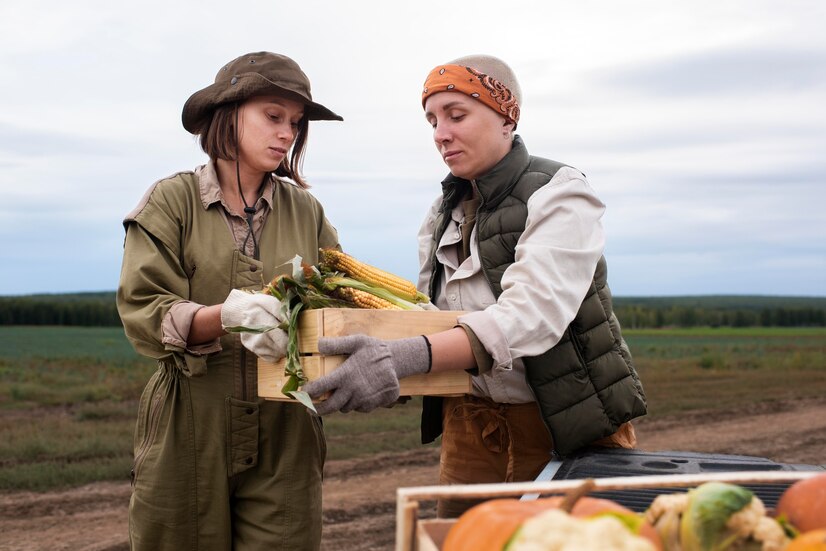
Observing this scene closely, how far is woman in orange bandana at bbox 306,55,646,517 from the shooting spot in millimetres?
2602

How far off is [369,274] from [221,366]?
2.26ft

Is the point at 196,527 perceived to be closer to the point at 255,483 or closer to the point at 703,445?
the point at 255,483

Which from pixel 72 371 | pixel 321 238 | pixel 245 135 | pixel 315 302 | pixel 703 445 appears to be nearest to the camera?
pixel 315 302

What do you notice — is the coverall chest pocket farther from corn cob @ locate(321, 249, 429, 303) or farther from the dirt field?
the dirt field

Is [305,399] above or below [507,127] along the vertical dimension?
below

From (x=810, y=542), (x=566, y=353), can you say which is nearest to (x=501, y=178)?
(x=566, y=353)

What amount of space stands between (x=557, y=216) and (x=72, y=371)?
15491 millimetres

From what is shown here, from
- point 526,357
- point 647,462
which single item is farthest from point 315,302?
point 647,462

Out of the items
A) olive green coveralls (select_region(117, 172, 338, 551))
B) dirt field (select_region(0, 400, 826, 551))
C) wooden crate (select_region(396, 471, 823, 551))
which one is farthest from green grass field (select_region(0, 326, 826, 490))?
wooden crate (select_region(396, 471, 823, 551))

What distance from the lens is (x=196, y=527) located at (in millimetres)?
3086

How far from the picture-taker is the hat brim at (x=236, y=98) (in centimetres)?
307

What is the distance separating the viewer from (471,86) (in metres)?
2.90

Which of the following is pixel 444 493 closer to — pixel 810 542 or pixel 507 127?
pixel 810 542

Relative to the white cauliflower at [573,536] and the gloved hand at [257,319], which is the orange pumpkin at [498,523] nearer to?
the white cauliflower at [573,536]
